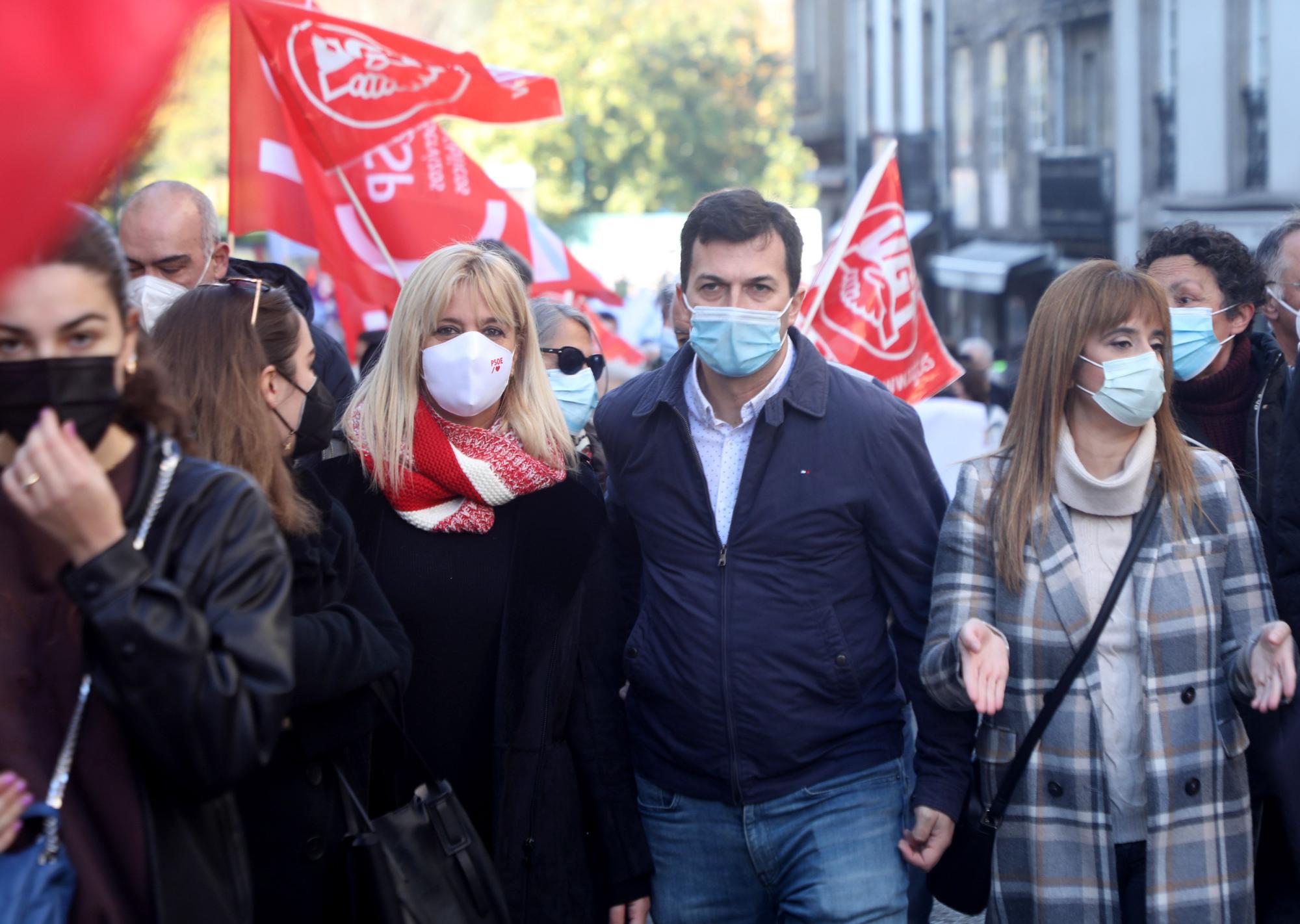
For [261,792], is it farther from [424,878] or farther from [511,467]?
[511,467]

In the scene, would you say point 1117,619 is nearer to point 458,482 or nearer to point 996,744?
point 996,744

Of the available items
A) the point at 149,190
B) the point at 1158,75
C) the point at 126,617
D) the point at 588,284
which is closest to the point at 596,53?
the point at 1158,75

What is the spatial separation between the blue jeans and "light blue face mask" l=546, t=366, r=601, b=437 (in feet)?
4.80

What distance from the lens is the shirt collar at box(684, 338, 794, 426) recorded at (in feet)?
12.1

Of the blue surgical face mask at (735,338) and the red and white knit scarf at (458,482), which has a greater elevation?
the blue surgical face mask at (735,338)

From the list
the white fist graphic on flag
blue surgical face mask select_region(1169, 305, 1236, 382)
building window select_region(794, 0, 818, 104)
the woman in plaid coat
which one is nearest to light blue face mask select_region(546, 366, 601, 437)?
the woman in plaid coat

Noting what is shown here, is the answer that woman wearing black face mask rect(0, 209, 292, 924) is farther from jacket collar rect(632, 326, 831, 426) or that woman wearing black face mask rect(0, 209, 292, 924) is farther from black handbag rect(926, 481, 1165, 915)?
black handbag rect(926, 481, 1165, 915)

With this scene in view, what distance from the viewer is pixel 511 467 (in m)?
3.59

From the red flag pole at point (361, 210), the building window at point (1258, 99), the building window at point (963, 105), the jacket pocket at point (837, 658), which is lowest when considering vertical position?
the jacket pocket at point (837, 658)

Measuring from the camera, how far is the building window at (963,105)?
2928 centimetres

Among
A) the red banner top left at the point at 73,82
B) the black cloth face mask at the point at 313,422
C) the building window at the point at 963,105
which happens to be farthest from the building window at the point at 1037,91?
the red banner top left at the point at 73,82

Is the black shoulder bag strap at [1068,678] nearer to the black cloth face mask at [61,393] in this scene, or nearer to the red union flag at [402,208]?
the black cloth face mask at [61,393]

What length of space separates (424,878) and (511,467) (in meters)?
1.02

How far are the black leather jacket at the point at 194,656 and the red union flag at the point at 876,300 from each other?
172 inches
